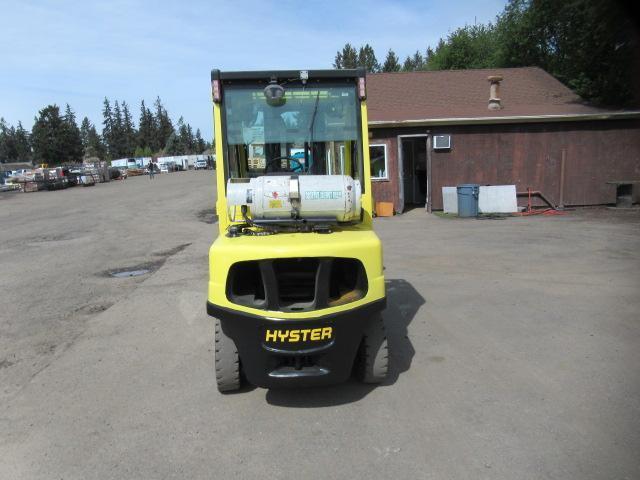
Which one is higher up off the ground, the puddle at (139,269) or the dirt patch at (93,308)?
the puddle at (139,269)

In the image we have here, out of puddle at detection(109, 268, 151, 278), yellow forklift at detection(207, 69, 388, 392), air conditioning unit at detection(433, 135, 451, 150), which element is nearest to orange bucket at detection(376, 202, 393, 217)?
air conditioning unit at detection(433, 135, 451, 150)

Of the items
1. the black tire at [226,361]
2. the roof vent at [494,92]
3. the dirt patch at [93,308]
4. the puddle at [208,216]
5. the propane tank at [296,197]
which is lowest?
the dirt patch at [93,308]

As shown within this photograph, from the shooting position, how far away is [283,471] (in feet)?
10.7

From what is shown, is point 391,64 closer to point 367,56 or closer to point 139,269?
point 367,56

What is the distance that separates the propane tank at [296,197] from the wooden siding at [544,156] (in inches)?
503

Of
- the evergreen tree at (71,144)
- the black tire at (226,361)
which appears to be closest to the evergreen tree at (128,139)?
the evergreen tree at (71,144)

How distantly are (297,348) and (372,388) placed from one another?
1027 millimetres

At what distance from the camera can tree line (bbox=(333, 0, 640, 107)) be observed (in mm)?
3357

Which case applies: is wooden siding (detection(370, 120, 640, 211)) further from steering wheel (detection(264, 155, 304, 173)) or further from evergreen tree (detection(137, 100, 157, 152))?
evergreen tree (detection(137, 100, 157, 152))

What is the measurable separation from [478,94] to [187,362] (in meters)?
19.3

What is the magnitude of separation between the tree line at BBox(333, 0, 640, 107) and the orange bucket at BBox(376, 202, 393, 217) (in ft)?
23.3

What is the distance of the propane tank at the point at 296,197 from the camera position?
4.04 meters

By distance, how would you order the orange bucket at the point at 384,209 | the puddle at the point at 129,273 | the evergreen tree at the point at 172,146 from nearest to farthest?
the puddle at the point at 129,273 → the orange bucket at the point at 384,209 → the evergreen tree at the point at 172,146

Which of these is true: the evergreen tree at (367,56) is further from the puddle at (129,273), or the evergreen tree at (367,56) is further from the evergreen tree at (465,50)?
the puddle at (129,273)
